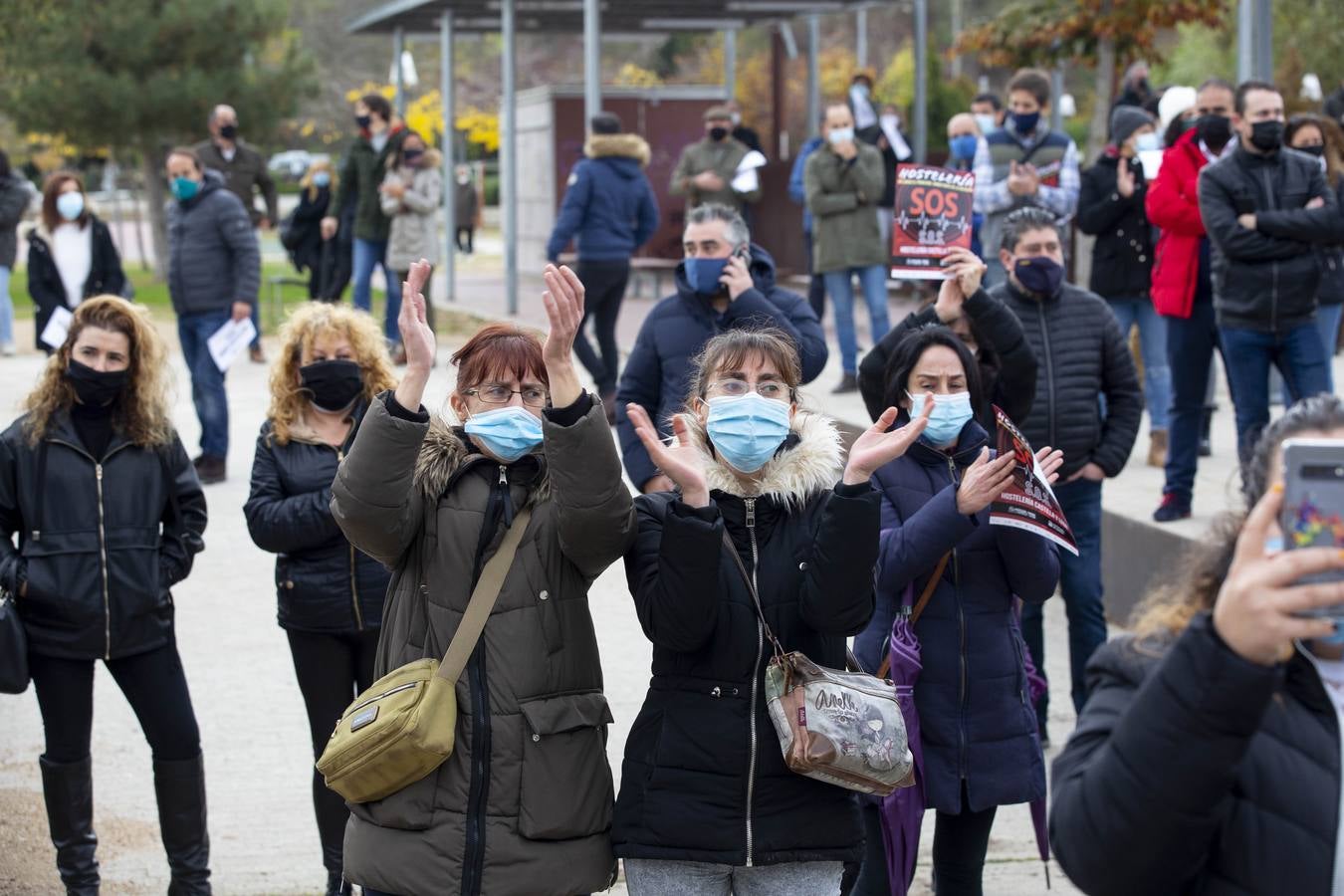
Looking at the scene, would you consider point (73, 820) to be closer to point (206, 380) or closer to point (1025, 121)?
point (206, 380)

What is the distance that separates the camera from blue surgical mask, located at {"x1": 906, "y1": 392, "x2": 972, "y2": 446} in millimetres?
4781

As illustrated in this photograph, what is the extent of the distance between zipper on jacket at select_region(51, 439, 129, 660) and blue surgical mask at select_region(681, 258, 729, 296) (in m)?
2.31

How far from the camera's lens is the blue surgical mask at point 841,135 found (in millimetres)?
12125

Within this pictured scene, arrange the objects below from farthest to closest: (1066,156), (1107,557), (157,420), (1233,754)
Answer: (1066,156), (1107,557), (157,420), (1233,754)

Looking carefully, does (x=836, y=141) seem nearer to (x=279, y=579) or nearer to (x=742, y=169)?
(x=742, y=169)

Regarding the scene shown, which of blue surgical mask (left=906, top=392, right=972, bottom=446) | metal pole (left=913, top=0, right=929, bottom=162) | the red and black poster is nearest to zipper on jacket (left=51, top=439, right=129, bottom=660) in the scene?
blue surgical mask (left=906, top=392, right=972, bottom=446)

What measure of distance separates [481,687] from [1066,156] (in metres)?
8.01

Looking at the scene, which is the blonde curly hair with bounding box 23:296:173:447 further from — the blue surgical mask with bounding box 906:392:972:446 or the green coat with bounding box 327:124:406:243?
the green coat with bounding box 327:124:406:243

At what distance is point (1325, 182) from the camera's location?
7.86 m

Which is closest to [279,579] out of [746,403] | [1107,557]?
[746,403]

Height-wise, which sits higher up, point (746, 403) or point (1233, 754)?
point (746, 403)

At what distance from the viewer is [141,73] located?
28.4 m

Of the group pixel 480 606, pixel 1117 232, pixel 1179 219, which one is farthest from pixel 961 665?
pixel 1117 232

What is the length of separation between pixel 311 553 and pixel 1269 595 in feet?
11.2
